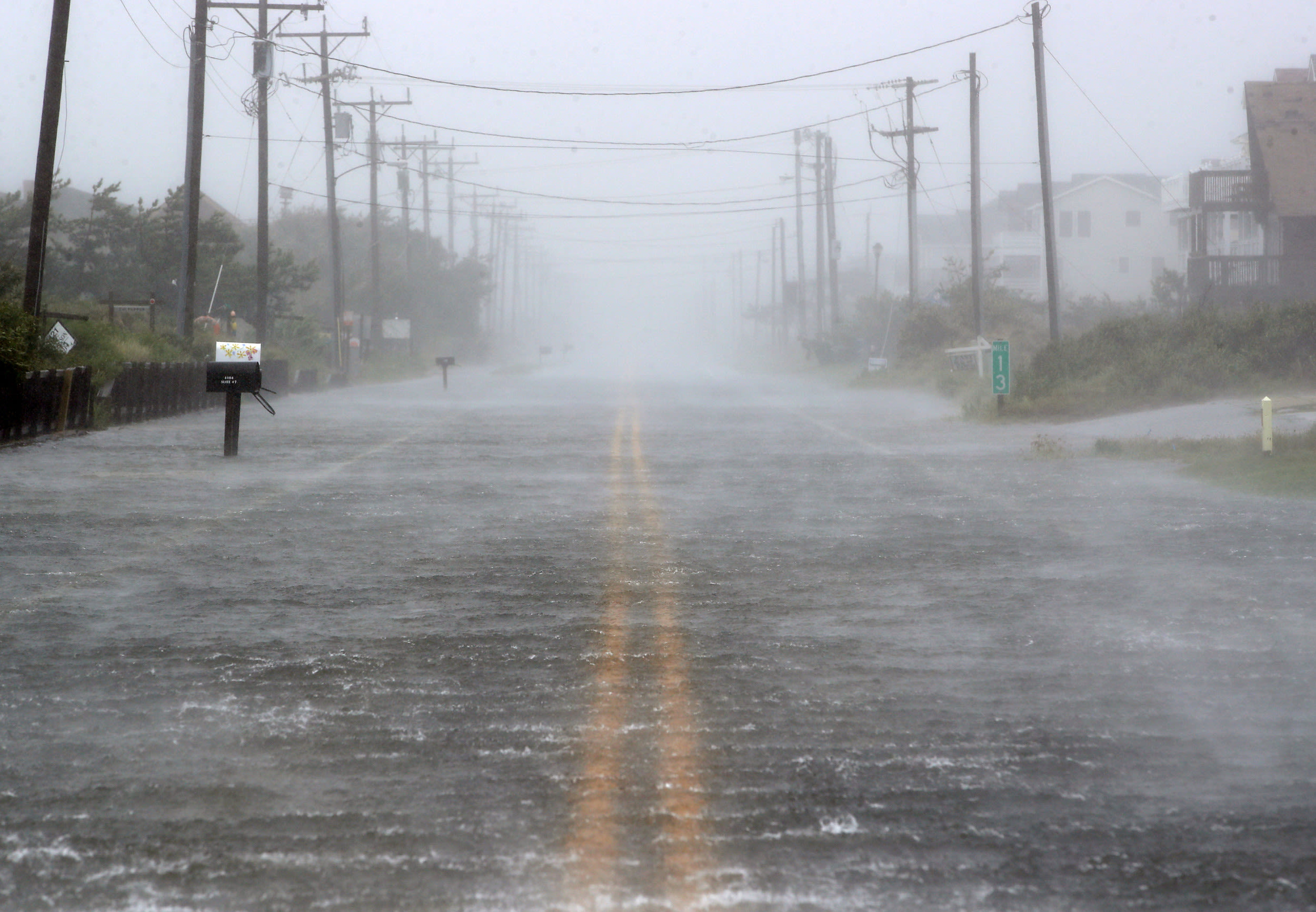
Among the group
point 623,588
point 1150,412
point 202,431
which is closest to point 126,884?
point 623,588

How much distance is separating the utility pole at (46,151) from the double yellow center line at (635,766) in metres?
19.8

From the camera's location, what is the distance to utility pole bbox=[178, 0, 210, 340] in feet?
118

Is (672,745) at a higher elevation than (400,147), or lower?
lower

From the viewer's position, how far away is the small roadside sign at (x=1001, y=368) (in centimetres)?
2956

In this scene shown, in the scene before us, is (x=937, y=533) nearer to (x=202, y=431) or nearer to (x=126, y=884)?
(x=126, y=884)

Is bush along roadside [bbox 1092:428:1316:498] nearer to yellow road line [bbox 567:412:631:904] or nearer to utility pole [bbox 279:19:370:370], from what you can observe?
yellow road line [bbox 567:412:631:904]

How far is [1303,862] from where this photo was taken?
4598 millimetres

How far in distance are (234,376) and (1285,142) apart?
4214cm

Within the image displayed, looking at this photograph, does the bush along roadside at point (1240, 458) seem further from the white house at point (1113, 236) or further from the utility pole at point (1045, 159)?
the white house at point (1113, 236)

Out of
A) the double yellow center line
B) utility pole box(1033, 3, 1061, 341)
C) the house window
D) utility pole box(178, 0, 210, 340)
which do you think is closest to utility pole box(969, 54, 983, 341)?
utility pole box(1033, 3, 1061, 341)

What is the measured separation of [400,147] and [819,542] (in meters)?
66.8

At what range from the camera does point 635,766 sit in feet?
18.7

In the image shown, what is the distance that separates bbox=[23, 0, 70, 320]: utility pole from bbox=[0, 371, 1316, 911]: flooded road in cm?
1309

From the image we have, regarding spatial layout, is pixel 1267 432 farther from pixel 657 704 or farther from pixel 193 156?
pixel 193 156
